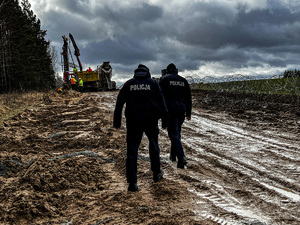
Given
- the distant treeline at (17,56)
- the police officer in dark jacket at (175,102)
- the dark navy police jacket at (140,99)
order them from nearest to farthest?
the dark navy police jacket at (140,99) < the police officer in dark jacket at (175,102) < the distant treeline at (17,56)

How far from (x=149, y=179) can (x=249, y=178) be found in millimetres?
1832

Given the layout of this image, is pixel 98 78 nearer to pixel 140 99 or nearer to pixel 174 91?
pixel 174 91

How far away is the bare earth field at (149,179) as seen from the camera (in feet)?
11.5

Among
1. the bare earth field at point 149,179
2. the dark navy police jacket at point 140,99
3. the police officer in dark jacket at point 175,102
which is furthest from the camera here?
the police officer in dark jacket at point 175,102

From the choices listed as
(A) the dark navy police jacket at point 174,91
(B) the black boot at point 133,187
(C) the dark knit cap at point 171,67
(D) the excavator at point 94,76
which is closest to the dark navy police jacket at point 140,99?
(B) the black boot at point 133,187

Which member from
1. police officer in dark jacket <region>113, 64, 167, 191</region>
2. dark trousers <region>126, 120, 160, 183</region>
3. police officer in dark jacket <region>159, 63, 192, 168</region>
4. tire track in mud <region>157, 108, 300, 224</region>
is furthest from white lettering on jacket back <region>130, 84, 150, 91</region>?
tire track in mud <region>157, 108, 300, 224</region>

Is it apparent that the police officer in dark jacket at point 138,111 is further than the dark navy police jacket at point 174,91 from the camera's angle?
No

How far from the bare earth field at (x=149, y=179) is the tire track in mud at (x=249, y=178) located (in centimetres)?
2

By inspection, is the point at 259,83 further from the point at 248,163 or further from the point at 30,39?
the point at 30,39

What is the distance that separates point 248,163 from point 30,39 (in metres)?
36.7

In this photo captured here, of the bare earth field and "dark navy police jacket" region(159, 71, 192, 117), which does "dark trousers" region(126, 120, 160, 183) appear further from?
"dark navy police jacket" region(159, 71, 192, 117)

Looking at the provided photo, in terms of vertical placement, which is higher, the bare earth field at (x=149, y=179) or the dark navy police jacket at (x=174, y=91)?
the dark navy police jacket at (x=174, y=91)

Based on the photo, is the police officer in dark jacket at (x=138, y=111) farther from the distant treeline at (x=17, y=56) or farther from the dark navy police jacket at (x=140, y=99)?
the distant treeline at (x=17, y=56)

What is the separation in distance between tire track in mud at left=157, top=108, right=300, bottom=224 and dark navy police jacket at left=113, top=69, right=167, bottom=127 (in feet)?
4.61
